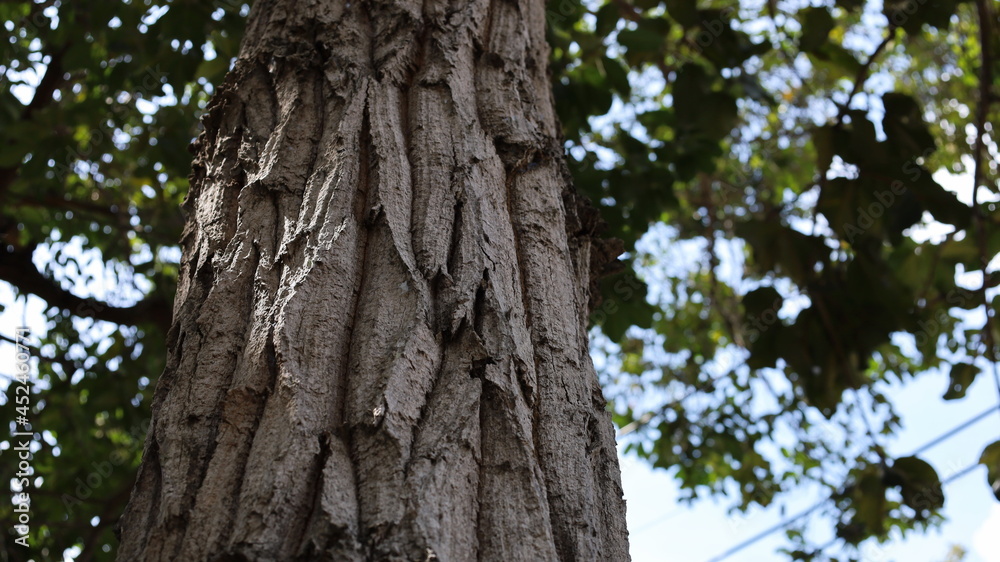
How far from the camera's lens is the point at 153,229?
3908 millimetres

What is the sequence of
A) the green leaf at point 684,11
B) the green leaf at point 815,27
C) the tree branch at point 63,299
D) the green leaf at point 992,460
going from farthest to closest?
the tree branch at point 63,299
the green leaf at point 684,11
the green leaf at point 815,27
the green leaf at point 992,460

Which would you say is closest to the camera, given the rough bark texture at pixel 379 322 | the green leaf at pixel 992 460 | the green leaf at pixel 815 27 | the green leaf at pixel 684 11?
the rough bark texture at pixel 379 322

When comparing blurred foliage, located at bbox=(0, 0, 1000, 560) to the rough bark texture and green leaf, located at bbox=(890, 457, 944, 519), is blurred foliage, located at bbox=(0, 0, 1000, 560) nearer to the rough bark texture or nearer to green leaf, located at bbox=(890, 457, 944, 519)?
green leaf, located at bbox=(890, 457, 944, 519)

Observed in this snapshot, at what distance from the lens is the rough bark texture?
823 mm

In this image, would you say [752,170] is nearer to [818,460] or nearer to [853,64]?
[818,460]

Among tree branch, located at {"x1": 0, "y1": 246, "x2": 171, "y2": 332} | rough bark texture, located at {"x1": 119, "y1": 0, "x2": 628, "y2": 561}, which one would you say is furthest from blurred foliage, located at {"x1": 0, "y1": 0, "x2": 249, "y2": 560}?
rough bark texture, located at {"x1": 119, "y1": 0, "x2": 628, "y2": 561}

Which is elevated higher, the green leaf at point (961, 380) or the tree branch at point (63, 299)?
the tree branch at point (63, 299)

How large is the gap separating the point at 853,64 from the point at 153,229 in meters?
3.28

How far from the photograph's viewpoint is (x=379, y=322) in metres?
0.97

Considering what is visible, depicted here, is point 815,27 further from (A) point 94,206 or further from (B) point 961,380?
(A) point 94,206

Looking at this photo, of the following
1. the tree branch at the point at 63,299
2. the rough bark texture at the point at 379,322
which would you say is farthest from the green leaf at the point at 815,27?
the tree branch at the point at 63,299

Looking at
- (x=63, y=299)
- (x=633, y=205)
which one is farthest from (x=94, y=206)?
(x=633, y=205)

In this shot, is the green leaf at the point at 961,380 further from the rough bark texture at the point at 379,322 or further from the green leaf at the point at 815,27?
the rough bark texture at the point at 379,322

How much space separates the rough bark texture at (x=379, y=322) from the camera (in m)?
0.82
